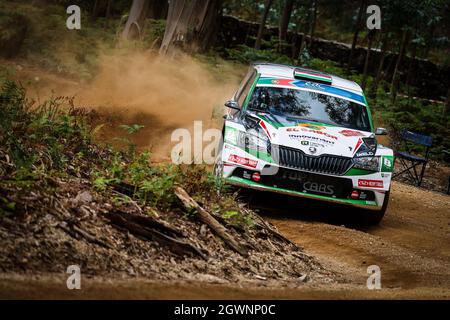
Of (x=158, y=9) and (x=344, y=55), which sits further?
(x=344, y=55)

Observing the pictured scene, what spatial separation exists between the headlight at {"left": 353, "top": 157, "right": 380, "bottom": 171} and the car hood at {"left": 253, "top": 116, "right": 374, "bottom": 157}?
0.12 meters

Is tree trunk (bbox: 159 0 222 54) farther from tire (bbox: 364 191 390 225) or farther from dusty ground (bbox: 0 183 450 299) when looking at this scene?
tire (bbox: 364 191 390 225)

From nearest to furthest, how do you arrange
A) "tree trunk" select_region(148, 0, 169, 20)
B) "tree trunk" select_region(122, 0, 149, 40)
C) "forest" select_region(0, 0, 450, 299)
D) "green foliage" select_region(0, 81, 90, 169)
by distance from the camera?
"forest" select_region(0, 0, 450, 299) → "green foliage" select_region(0, 81, 90, 169) → "tree trunk" select_region(122, 0, 149, 40) → "tree trunk" select_region(148, 0, 169, 20)

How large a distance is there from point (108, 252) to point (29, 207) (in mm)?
771

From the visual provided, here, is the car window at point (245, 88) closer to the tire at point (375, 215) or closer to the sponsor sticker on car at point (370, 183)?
the sponsor sticker on car at point (370, 183)

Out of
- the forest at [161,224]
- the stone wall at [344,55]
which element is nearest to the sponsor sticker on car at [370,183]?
the forest at [161,224]

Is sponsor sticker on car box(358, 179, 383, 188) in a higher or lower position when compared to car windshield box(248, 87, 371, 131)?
lower

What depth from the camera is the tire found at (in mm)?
9352

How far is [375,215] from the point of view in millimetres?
9500

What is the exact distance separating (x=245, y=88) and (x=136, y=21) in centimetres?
1225

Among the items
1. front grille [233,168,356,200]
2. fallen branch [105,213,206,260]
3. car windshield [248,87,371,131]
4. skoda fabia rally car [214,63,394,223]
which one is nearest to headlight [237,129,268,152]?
skoda fabia rally car [214,63,394,223]

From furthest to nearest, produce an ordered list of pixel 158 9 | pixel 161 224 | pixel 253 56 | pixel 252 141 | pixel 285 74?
1. pixel 158 9
2. pixel 253 56
3. pixel 285 74
4. pixel 252 141
5. pixel 161 224

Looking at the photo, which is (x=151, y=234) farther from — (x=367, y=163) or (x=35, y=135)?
(x=367, y=163)

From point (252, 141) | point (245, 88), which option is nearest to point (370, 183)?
point (252, 141)
